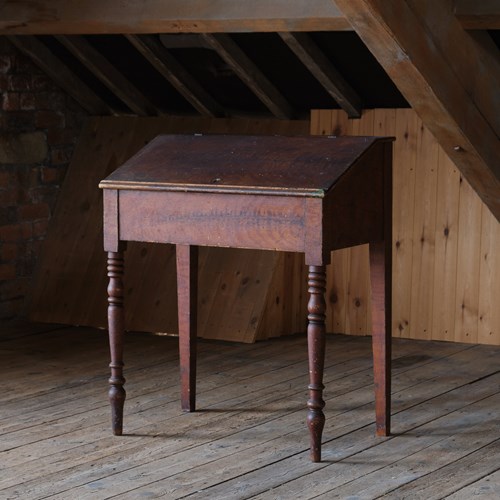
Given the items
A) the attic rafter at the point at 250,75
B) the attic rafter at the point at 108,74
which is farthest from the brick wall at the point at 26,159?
the attic rafter at the point at 250,75

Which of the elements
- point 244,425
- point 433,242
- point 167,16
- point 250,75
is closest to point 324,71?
point 250,75

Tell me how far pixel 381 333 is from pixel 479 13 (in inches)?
46.6

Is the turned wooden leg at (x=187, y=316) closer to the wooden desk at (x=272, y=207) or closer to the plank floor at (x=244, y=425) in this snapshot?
the plank floor at (x=244, y=425)

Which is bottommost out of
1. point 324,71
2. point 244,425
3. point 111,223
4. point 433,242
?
point 244,425

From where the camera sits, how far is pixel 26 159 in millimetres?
6195

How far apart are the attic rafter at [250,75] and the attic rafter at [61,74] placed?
107 centimetres

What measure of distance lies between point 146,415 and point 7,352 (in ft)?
4.51

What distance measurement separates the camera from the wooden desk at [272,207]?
12.1 ft

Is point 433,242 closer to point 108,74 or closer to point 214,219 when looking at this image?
point 108,74

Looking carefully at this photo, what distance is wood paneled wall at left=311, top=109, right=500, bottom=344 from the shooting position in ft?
18.5

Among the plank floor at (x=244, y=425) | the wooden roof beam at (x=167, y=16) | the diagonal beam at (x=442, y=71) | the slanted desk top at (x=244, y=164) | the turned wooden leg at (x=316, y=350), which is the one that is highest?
the wooden roof beam at (x=167, y=16)

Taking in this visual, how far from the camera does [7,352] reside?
546cm

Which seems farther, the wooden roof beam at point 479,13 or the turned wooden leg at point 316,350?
the wooden roof beam at point 479,13

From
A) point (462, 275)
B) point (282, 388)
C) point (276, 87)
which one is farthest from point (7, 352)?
point (462, 275)
